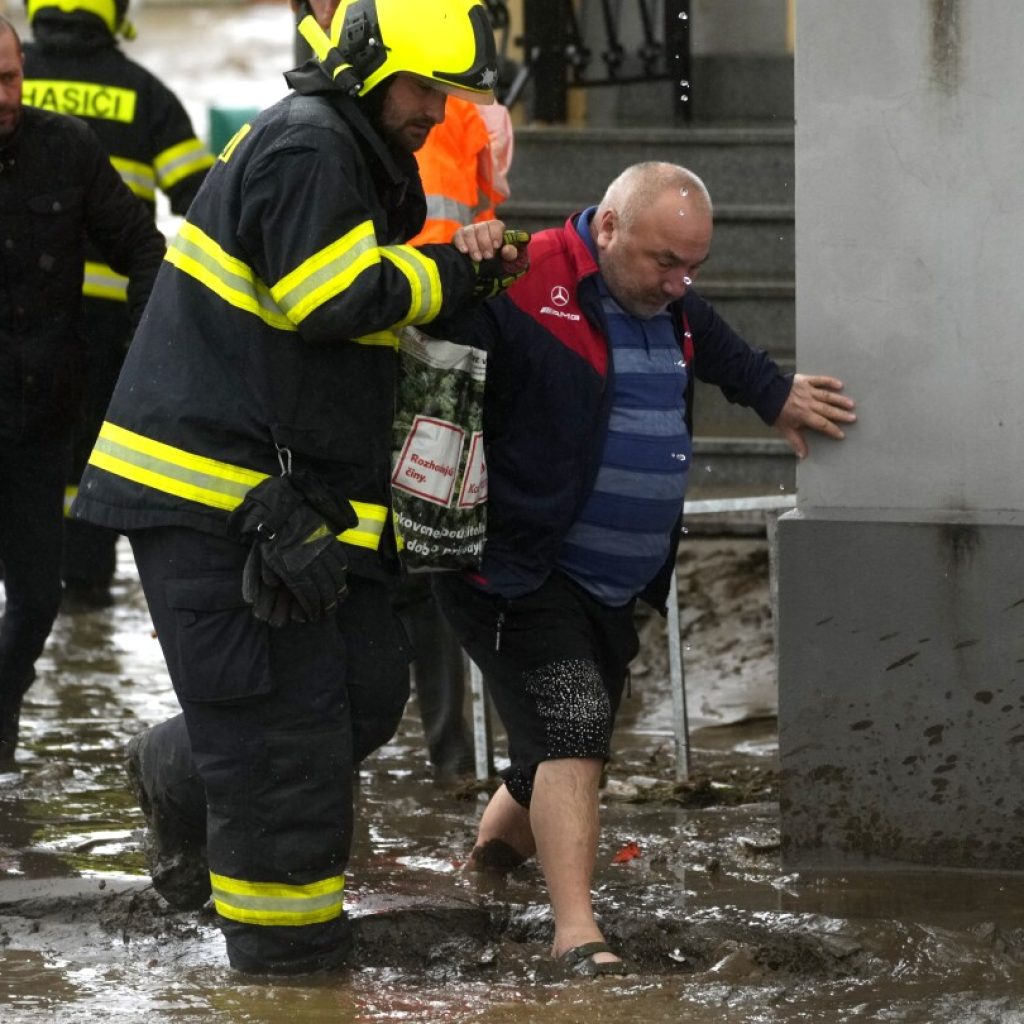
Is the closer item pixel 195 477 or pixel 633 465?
pixel 195 477

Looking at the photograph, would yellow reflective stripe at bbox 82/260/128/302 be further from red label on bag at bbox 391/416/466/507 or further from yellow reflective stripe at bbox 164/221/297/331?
yellow reflective stripe at bbox 164/221/297/331

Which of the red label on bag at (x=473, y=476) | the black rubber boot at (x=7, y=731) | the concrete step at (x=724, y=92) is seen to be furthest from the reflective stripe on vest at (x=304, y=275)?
the concrete step at (x=724, y=92)

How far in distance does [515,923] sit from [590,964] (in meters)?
0.49

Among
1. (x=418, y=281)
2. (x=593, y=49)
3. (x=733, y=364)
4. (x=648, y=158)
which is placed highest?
(x=593, y=49)

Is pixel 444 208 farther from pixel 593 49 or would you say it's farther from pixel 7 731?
pixel 593 49

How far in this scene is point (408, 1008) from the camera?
402 centimetres

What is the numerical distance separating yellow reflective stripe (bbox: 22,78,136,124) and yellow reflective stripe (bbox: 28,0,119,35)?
0.25 meters

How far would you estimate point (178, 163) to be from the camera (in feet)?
24.6

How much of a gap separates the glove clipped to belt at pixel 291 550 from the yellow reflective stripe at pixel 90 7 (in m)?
3.88

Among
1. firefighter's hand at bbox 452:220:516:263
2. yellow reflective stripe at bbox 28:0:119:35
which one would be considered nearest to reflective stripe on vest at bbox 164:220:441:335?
firefighter's hand at bbox 452:220:516:263

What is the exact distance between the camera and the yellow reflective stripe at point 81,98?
24.2ft

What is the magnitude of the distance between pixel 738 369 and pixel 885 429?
392 mm

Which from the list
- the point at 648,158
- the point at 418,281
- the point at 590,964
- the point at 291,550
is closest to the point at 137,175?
the point at 648,158

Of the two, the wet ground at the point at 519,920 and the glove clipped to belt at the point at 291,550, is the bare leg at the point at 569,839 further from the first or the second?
the glove clipped to belt at the point at 291,550
